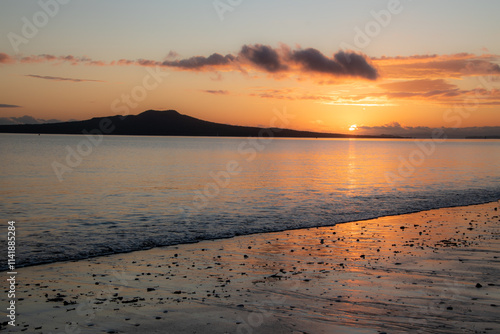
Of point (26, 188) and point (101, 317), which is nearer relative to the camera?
point (101, 317)

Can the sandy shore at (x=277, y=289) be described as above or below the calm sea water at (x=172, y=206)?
above

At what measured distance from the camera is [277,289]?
36.9 ft

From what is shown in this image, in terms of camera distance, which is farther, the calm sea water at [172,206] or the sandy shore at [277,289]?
the calm sea water at [172,206]

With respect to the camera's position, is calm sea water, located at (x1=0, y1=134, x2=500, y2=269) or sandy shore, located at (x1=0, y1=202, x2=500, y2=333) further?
calm sea water, located at (x1=0, y1=134, x2=500, y2=269)

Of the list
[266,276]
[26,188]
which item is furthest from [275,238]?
[26,188]

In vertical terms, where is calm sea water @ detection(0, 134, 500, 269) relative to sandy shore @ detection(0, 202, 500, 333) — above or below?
below

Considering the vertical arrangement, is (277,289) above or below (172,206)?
above

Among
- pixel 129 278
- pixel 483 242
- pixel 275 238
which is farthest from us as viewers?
pixel 275 238

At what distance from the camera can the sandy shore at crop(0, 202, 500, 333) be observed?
891cm

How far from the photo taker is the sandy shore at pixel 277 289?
29.2 ft

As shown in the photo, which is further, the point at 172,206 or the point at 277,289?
the point at 172,206

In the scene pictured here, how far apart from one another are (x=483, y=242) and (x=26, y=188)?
37104 mm

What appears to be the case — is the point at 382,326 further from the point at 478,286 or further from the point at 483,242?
the point at 483,242

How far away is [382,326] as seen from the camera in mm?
8602
